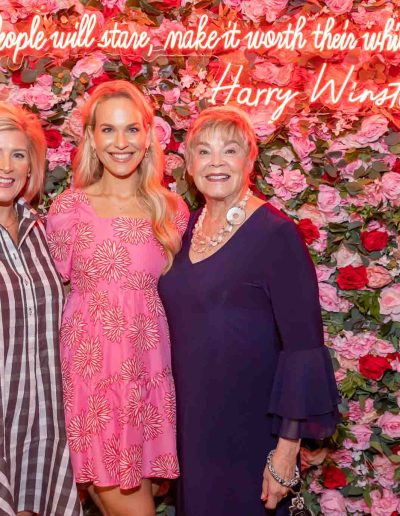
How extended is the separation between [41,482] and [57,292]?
62 cm

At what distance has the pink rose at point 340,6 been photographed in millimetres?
2770

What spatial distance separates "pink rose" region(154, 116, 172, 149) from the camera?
2857mm

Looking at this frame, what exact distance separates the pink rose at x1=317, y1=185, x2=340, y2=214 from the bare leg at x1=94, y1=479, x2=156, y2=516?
122cm

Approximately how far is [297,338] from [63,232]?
0.90 meters

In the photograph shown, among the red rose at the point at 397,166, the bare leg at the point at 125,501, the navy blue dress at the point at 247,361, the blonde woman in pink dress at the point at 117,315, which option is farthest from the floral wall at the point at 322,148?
the bare leg at the point at 125,501

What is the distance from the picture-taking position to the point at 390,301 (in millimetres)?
2814

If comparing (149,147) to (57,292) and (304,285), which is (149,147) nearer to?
(57,292)

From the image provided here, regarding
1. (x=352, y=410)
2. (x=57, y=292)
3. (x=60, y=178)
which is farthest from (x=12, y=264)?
(x=352, y=410)

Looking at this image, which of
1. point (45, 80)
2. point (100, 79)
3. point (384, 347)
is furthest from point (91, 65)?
point (384, 347)

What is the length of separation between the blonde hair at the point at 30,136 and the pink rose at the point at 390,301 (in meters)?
1.37

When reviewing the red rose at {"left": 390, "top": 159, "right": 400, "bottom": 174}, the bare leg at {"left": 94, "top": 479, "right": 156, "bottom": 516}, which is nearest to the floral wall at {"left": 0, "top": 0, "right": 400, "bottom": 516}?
the red rose at {"left": 390, "top": 159, "right": 400, "bottom": 174}

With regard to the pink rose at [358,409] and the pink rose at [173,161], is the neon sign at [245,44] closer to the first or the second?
the pink rose at [173,161]

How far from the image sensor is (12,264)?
91.7 inches

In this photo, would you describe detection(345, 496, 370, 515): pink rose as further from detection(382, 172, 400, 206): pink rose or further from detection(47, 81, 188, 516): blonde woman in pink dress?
detection(382, 172, 400, 206): pink rose
